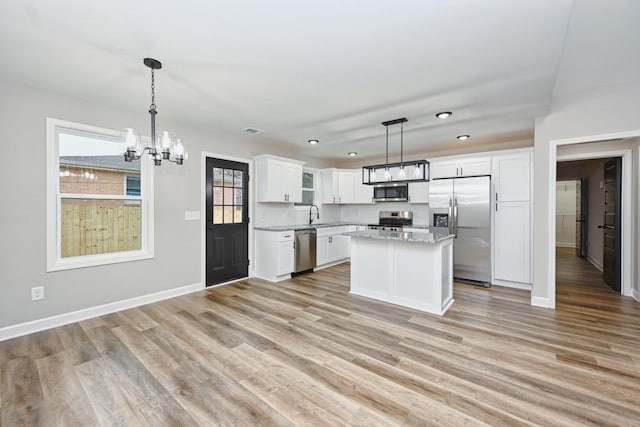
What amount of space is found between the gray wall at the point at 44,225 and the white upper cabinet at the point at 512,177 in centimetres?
495

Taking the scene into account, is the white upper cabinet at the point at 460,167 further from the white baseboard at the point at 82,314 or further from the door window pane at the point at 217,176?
the white baseboard at the point at 82,314

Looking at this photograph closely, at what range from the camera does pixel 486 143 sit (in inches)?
206

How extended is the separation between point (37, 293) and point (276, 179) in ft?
11.2

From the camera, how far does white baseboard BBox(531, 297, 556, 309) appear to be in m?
3.46

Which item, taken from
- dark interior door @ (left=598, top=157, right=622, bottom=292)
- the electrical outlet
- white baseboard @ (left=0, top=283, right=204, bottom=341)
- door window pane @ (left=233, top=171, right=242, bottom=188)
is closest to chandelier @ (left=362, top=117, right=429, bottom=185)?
door window pane @ (left=233, top=171, right=242, bottom=188)

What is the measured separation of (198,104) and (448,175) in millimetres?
4237

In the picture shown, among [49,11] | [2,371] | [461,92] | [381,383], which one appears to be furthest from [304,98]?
[2,371]

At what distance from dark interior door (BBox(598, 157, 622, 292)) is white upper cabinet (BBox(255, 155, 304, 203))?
516 cm

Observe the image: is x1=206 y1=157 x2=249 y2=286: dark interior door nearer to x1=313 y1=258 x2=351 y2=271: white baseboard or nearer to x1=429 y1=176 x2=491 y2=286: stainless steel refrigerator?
x1=313 y1=258 x2=351 y2=271: white baseboard

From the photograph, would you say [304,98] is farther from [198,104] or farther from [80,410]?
[80,410]

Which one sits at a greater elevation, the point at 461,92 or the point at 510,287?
the point at 461,92

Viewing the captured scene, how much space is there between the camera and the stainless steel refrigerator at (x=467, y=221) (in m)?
4.45

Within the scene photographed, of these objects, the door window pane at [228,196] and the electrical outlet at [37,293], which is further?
the door window pane at [228,196]

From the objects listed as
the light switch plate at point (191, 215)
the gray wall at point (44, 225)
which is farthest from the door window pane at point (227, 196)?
the gray wall at point (44, 225)
